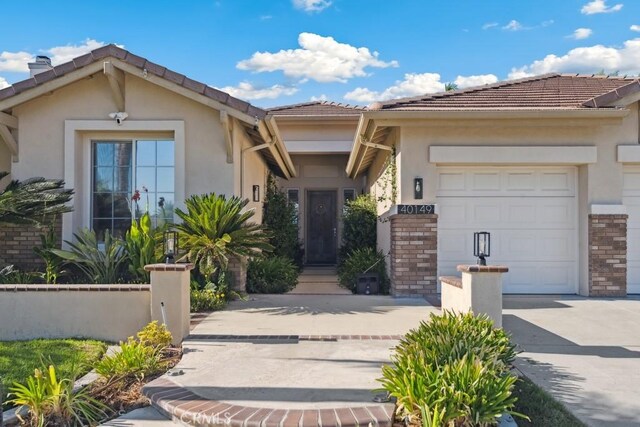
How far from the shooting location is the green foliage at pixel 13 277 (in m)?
7.70

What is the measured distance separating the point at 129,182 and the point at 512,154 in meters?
7.24

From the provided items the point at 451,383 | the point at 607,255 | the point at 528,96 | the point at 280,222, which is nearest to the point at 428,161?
the point at 528,96

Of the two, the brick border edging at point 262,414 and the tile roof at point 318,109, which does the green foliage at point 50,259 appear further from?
the tile roof at point 318,109

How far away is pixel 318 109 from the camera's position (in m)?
17.5

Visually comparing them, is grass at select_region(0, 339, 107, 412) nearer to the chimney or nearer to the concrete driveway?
the concrete driveway

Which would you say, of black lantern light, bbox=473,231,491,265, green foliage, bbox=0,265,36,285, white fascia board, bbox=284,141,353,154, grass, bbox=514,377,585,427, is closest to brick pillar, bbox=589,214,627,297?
black lantern light, bbox=473,231,491,265

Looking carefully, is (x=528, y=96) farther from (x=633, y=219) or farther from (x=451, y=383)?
(x=451, y=383)

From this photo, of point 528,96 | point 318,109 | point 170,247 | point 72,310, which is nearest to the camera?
point 72,310

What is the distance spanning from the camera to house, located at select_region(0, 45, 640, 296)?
8898 mm

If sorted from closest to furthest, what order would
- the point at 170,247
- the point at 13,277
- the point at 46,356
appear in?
the point at 46,356 → the point at 170,247 → the point at 13,277

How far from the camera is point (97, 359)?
5.30 meters

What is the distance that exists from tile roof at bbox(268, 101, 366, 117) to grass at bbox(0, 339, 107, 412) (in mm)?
11613

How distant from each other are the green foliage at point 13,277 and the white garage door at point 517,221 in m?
7.18

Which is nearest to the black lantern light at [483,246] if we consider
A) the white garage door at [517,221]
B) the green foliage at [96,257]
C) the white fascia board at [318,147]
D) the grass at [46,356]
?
the white garage door at [517,221]
